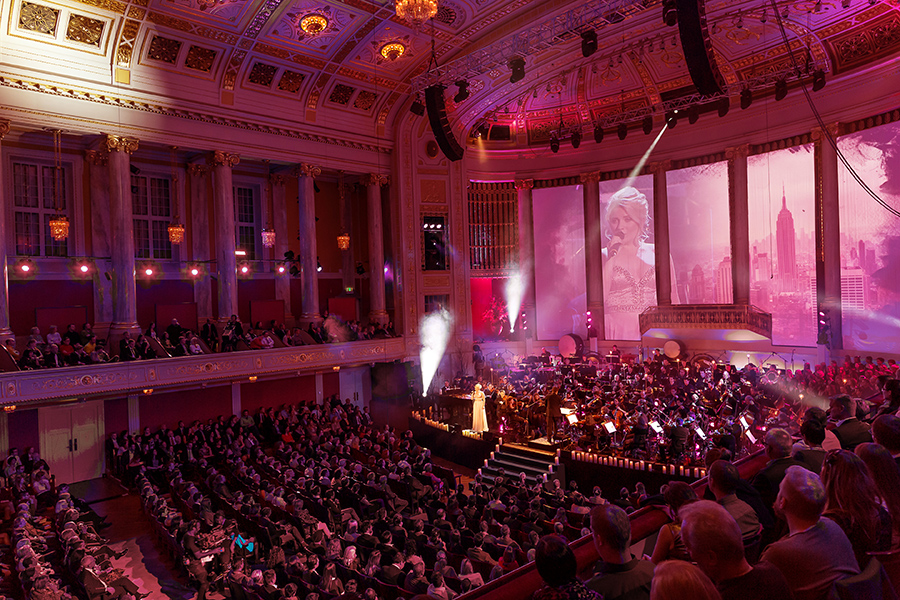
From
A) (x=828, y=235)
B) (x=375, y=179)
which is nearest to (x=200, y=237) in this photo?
(x=375, y=179)

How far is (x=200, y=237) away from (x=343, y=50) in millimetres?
8739

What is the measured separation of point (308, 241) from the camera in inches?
872

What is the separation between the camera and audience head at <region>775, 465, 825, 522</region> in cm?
257

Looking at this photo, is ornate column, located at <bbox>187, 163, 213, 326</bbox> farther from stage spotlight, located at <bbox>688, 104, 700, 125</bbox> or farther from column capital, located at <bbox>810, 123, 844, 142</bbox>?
column capital, located at <bbox>810, 123, 844, 142</bbox>

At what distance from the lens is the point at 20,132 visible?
17.4m

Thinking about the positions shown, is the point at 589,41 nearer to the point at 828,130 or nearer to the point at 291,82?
the point at 828,130

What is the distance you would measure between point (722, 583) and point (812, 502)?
680 millimetres

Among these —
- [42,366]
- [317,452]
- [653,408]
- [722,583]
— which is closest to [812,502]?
[722,583]

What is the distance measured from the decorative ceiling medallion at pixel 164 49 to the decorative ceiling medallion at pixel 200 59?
38cm

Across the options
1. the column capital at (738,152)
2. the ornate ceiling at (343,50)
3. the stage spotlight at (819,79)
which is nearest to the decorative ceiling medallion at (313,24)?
the ornate ceiling at (343,50)

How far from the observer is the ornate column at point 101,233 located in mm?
19031

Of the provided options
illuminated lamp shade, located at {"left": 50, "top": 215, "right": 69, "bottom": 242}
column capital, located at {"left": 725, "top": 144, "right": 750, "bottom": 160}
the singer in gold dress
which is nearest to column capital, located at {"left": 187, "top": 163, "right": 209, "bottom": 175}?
illuminated lamp shade, located at {"left": 50, "top": 215, "right": 69, "bottom": 242}

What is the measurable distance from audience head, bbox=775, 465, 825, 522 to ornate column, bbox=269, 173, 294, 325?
22.7 meters

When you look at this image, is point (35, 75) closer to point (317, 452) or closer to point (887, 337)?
point (317, 452)
